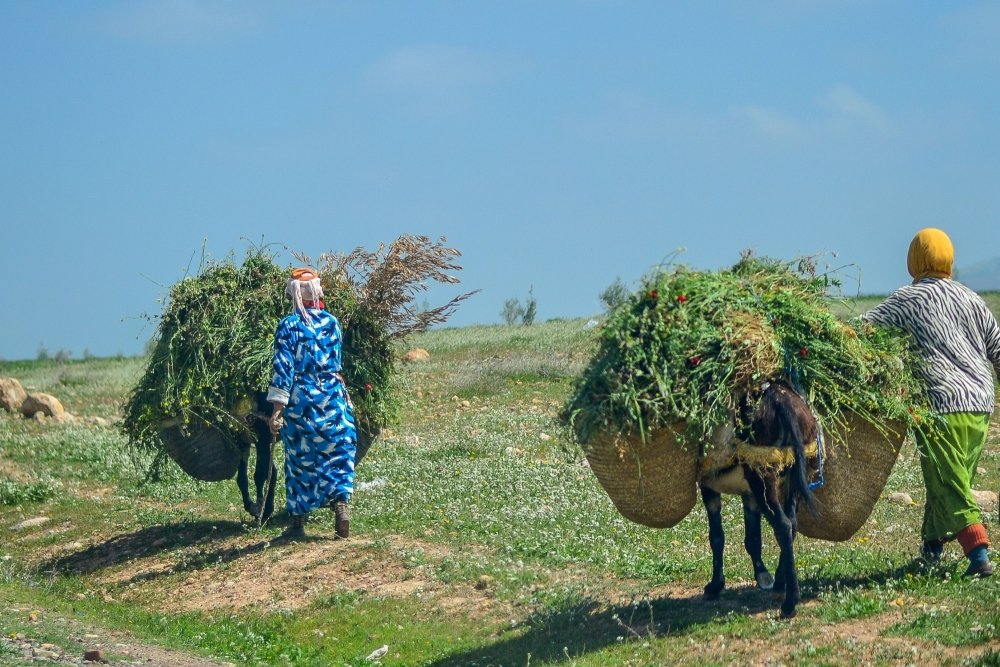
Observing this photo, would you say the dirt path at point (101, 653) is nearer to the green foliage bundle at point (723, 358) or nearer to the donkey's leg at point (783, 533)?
the green foliage bundle at point (723, 358)

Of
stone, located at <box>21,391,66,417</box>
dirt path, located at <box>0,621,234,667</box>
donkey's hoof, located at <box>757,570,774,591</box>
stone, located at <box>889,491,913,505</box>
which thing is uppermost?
stone, located at <box>21,391,66,417</box>

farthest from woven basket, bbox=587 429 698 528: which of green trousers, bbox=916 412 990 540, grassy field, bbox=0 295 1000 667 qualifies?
green trousers, bbox=916 412 990 540

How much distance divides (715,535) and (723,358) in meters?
1.67

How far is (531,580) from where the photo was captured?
1130 cm

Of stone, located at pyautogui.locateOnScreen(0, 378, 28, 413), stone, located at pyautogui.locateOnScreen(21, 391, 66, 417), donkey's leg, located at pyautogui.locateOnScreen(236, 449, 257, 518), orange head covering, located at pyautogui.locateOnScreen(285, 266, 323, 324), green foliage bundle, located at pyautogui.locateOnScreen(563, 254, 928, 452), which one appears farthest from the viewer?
stone, located at pyautogui.locateOnScreen(0, 378, 28, 413)

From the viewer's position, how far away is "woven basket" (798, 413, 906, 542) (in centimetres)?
941

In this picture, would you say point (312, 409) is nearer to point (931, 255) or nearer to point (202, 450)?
point (202, 450)

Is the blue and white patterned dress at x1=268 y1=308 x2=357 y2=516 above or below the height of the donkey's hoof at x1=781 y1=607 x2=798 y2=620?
above

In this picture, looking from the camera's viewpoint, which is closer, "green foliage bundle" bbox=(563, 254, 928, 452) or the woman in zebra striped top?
"green foliage bundle" bbox=(563, 254, 928, 452)

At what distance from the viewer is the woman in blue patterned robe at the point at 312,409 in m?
13.2

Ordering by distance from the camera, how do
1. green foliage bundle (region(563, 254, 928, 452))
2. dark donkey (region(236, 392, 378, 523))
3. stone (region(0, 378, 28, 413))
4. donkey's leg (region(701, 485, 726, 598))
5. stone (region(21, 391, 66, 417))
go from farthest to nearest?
stone (region(0, 378, 28, 413))
stone (region(21, 391, 66, 417))
dark donkey (region(236, 392, 378, 523))
donkey's leg (region(701, 485, 726, 598))
green foliage bundle (region(563, 254, 928, 452))

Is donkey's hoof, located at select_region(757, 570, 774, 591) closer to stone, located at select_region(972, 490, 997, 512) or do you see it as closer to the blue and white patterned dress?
stone, located at select_region(972, 490, 997, 512)

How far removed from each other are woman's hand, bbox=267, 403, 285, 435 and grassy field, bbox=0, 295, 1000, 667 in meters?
1.31

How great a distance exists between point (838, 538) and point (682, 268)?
98.4 inches
